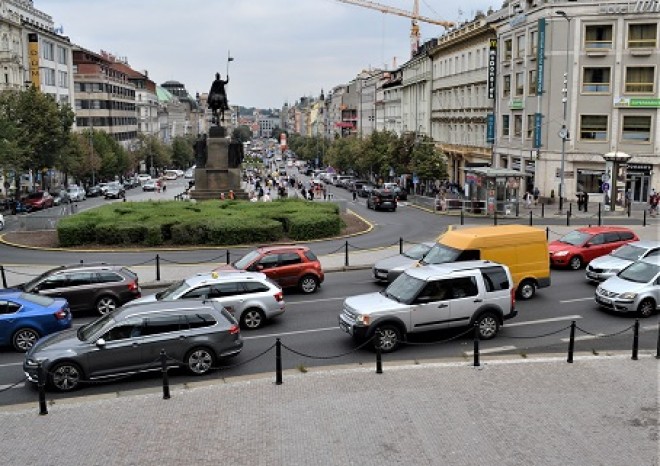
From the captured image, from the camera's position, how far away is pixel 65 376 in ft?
44.1

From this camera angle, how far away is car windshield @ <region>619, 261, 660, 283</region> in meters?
18.9

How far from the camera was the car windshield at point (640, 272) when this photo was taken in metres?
18.9

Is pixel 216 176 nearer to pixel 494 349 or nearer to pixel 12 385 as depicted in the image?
pixel 494 349

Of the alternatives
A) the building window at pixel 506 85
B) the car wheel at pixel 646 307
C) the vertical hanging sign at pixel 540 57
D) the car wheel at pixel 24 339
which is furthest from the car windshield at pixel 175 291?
the building window at pixel 506 85

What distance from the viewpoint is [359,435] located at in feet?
35.6

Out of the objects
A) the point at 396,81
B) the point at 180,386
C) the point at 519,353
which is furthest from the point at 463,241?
the point at 396,81

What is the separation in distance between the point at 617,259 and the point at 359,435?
1468 cm

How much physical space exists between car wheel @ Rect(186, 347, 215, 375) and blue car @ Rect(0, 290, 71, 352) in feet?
14.2

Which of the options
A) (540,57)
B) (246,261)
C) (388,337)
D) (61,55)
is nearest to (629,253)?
(388,337)

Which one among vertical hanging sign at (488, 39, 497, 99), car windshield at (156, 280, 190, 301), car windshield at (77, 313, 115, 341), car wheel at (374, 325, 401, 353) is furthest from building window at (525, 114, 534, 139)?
car windshield at (77, 313, 115, 341)

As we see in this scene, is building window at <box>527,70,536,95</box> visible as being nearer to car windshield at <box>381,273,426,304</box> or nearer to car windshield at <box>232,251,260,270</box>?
car windshield at <box>232,251,260,270</box>

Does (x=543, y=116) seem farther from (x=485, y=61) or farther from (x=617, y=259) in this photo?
(x=617, y=259)

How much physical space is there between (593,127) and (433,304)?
40.8 metres

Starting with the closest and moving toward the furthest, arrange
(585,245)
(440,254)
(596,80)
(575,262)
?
(440,254), (575,262), (585,245), (596,80)
